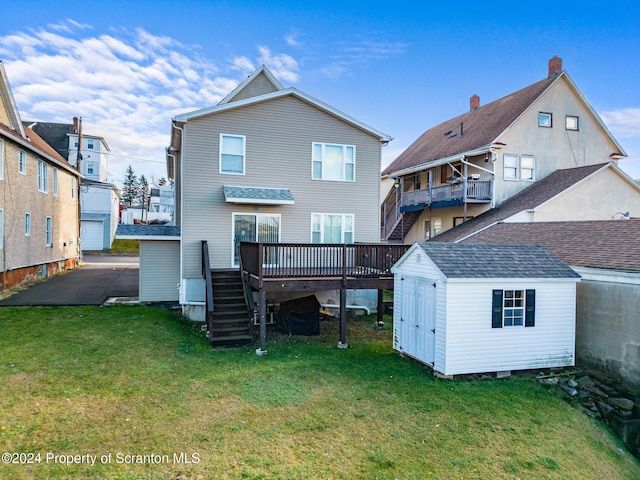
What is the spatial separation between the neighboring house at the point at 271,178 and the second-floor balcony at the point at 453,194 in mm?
6852

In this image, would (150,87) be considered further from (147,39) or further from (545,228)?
(545,228)

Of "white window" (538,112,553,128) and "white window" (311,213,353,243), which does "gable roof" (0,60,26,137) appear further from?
"white window" (538,112,553,128)

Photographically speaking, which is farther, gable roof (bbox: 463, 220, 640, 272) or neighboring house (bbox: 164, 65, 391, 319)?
neighboring house (bbox: 164, 65, 391, 319)

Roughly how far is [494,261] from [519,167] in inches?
511

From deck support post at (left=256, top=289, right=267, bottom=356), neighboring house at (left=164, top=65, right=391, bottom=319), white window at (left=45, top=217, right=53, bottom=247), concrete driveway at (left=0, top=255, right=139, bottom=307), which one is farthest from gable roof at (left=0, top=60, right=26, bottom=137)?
deck support post at (left=256, top=289, right=267, bottom=356)

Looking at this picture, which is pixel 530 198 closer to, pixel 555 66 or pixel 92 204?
pixel 555 66

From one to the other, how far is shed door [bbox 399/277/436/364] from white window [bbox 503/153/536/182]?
12.9 m

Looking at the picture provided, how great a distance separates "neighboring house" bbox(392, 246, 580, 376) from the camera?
28.6 feet

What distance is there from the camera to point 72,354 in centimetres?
924

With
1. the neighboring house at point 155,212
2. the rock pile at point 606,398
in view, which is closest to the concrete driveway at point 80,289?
the rock pile at point 606,398

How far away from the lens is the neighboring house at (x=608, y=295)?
341 inches

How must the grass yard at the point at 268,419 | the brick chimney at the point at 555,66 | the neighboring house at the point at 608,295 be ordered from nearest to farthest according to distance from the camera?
the grass yard at the point at 268,419 < the neighboring house at the point at 608,295 < the brick chimney at the point at 555,66

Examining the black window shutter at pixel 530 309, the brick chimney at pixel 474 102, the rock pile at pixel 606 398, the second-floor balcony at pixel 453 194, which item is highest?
the brick chimney at pixel 474 102

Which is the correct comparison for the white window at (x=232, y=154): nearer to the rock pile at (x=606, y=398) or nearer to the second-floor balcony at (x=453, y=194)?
the rock pile at (x=606, y=398)
